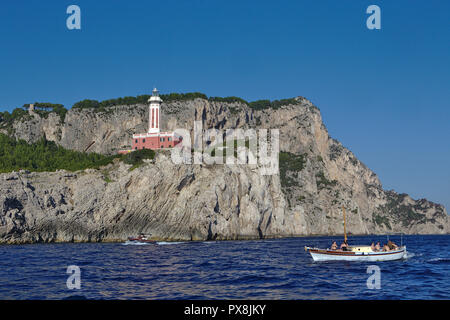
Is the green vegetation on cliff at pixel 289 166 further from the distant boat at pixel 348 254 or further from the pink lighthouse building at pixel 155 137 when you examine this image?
the distant boat at pixel 348 254

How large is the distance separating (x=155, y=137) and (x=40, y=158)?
3026 centimetres

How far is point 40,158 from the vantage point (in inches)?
4518

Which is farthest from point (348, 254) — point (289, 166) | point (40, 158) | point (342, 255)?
point (289, 166)

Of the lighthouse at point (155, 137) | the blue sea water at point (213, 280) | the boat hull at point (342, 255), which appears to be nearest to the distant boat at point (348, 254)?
the boat hull at point (342, 255)

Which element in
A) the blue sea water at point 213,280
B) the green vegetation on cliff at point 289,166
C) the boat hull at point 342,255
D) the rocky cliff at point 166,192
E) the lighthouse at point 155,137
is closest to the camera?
the blue sea water at point 213,280

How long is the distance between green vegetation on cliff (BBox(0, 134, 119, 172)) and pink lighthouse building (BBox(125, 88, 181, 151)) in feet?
31.0

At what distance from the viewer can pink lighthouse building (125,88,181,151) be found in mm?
111062

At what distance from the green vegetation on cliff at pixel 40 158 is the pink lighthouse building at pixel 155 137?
946 cm

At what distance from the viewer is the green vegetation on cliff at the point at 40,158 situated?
104 metres

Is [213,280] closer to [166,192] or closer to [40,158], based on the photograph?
[166,192]

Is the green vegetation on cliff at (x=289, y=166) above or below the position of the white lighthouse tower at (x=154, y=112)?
below

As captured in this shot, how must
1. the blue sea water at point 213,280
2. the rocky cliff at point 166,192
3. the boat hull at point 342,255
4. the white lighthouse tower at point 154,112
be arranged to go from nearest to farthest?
the blue sea water at point 213,280 → the boat hull at point 342,255 → the rocky cliff at point 166,192 → the white lighthouse tower at point 154,112

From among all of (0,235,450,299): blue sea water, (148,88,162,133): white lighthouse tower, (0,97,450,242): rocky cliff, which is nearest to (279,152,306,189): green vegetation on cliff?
(0,97,450,242): rocky cliff
